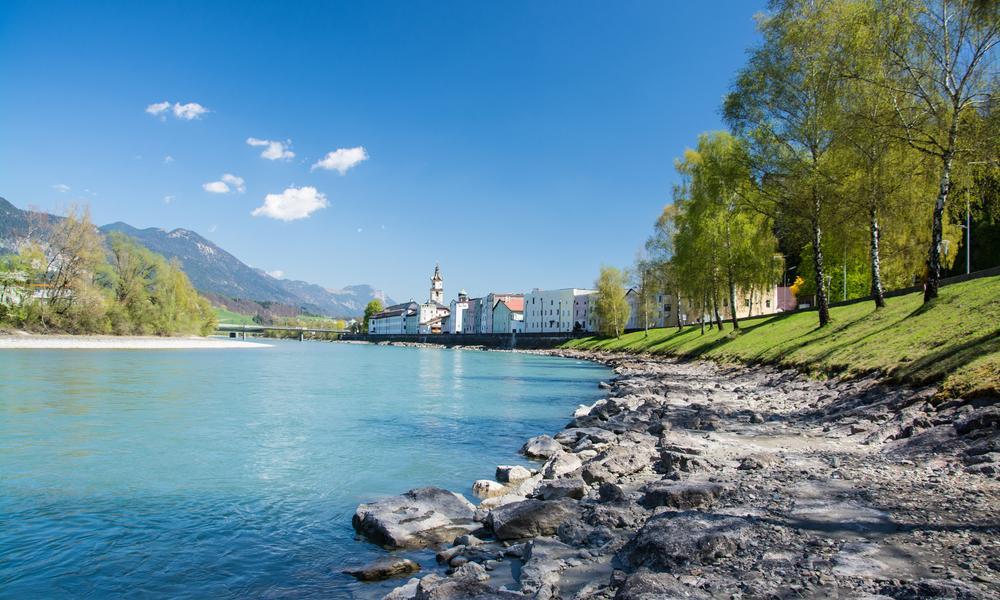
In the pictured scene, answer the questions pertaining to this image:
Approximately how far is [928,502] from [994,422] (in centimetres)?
386

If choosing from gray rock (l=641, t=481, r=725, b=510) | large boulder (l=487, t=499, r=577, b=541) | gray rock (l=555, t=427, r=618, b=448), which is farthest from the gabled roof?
gray rock (l=641, t=481, r=725, b=510)

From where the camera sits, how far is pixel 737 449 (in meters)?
12.2

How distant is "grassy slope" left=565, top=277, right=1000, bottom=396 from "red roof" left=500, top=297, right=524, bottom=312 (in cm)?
14913

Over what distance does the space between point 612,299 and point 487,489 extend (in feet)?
270

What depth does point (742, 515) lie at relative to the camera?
23.6ft

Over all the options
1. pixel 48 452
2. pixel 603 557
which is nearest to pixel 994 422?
pixel 603 557

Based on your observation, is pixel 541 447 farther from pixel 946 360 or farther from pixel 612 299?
pixel 612 299

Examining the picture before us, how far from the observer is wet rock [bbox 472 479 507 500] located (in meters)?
11.5

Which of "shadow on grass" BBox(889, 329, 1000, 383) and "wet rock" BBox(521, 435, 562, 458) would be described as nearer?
"shadow on grass" BBox(889, 329, 1000, 383)

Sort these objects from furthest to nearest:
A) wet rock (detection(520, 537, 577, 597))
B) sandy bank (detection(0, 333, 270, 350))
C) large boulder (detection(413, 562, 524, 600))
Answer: sandy bank (detection(0, 333, 270, 350)) → wet rock (detection(520, 537, 577, 597)) → large boulder (detection(413, 562, 524, 600))

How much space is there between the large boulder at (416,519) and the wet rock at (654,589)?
4.35m

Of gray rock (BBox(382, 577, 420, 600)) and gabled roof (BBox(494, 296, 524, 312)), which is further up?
gabled roof (BBox(494, 296, 524, 312))

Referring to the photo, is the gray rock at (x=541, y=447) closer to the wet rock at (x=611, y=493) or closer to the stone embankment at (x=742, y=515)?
the stone embankment at (x=742, y=515)

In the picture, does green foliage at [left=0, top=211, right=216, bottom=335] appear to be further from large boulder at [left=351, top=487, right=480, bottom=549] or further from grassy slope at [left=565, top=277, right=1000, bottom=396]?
large boulder at [left=351, top=487, right=480, bottom=549]
